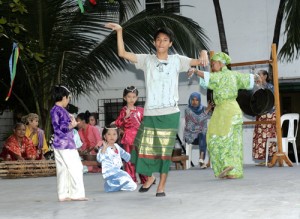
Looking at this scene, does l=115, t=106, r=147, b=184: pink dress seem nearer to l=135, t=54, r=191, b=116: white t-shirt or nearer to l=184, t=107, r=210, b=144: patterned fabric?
l=135, t=54, r=191, b=116: white t-shirt

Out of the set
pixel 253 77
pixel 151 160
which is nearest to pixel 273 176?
pixel 253 77

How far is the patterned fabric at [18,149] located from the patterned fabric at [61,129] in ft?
23.1

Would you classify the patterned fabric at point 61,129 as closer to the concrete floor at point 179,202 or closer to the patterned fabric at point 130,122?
the concrete floor at point 179,202

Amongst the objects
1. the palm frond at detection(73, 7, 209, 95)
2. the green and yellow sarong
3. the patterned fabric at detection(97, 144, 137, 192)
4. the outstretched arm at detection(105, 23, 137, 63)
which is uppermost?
the palm frond at detection(73, 7, 209, 95)

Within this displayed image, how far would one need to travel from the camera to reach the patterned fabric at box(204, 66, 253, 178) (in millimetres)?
12500

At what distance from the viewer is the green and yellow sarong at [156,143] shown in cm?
959

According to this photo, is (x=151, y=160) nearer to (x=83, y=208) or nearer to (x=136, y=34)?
(x=83, y=208)

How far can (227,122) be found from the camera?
1252cm

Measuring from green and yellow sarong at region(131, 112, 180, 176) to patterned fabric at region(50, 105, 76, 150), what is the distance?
781 millimetres

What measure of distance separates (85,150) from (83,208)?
9626 mm

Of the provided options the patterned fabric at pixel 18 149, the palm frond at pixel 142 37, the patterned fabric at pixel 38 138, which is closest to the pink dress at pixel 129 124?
the patterned fabric at pixel 18 149

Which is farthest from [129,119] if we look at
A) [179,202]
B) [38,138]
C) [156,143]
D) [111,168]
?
[38,138]

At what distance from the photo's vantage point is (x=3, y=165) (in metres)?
15.8

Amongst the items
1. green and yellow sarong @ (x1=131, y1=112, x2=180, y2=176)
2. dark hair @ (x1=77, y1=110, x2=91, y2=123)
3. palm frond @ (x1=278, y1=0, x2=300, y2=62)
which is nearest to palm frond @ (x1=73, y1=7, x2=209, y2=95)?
dark hair @ (x1=77, y1=110, x2=91, y2=123)
